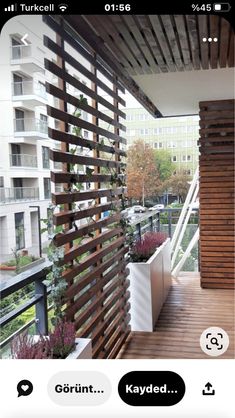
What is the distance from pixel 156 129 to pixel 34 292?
673 mm

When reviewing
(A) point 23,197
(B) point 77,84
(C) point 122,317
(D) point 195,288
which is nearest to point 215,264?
(D) point 195,288

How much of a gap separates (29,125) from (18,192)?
0.63ft

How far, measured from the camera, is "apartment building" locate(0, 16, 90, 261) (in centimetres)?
72

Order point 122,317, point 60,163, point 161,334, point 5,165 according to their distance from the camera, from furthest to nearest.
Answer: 1. point 161,334
2. point 122,317
3. point 60,163
4. point 5,165

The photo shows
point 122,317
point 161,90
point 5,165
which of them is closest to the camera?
point 5,165

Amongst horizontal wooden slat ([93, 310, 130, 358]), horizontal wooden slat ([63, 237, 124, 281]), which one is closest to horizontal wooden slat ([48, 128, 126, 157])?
horizontal wooden slat ([63, 237, 124, 281])

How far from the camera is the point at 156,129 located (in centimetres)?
119

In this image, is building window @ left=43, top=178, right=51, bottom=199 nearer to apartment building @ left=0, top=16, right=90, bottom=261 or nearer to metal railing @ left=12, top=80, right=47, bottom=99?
apartment building @ left=0, top=16, right=90, bottom=261

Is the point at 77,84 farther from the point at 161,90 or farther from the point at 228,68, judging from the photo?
the point at 161,90

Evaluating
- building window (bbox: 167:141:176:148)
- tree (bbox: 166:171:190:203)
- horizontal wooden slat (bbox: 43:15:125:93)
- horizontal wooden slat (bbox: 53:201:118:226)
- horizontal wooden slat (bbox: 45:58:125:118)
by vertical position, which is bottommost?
horizontal wooden slat (bbox: 53:201:118:226)

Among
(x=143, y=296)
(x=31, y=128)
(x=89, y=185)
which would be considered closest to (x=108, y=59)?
(x=89, y=185)

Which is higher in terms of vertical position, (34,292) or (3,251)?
(3,251)

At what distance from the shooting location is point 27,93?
911 millimetres

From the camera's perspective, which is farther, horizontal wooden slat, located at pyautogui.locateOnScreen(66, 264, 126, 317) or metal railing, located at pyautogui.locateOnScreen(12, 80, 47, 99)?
horizontal wooden slat, located at pyautogui.locateOnScreen(66, 264, 126, 317)
